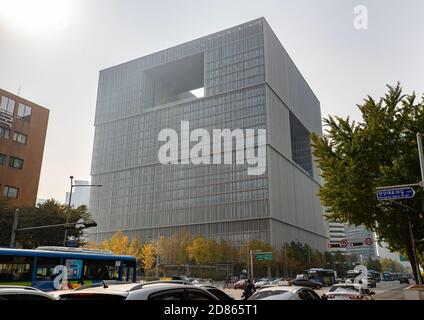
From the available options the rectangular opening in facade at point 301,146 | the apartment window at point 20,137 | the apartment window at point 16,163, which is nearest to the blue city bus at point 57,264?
the apartment window at point 16,163

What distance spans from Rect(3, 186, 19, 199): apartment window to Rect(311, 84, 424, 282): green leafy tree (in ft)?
121

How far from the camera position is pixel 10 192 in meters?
43.7

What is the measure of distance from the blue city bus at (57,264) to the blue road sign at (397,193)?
1448 centimetres

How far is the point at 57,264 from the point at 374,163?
1859 cm

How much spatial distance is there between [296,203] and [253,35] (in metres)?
50.8

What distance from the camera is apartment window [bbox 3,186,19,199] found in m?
43.2

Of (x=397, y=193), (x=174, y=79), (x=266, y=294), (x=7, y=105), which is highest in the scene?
(x=174, y=79)

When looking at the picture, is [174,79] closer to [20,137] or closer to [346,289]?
[20,137]

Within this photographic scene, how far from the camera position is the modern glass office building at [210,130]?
316 feet

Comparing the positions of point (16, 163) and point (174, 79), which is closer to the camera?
point (16, 163)

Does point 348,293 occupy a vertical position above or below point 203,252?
below

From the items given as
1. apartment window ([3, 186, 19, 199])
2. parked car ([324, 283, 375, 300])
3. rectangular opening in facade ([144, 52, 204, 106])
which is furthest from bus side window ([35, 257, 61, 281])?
rectangular opening in facade ([144, 52, 204, 106])

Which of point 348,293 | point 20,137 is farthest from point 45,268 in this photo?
point 20,137
